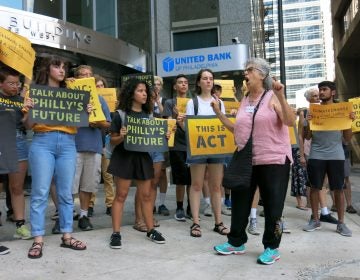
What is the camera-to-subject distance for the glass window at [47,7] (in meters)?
11.2

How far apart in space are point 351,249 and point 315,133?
1638mm

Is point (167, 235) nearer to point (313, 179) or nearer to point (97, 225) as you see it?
point (97, 225)

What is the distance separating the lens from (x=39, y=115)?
167 inches

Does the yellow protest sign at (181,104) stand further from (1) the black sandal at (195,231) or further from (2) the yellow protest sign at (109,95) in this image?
(1) the black sandal at (195,231)

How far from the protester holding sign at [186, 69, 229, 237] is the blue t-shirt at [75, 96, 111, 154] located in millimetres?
1039

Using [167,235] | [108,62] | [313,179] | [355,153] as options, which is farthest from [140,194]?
[355,153]

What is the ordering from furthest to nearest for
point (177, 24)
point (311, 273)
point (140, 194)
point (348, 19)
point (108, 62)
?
point (348, 19) < point (177, 24) < point (108, 62) < point (140, 194) < point (311, 273)

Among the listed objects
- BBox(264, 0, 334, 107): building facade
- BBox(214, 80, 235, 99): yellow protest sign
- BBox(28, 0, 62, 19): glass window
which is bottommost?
BBox(214, 80, 235, 99): yellow protest sign

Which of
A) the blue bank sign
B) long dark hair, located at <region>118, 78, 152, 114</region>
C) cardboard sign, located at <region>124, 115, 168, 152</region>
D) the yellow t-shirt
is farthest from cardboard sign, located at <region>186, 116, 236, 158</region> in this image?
the blue bank sign

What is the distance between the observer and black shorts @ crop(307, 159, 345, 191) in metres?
5.63

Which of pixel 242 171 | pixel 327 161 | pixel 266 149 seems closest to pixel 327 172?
pixel 327 161

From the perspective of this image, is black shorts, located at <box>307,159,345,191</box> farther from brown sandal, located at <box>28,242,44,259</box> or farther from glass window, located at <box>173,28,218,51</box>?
glass window, located at <box>173,28,218,51</box>

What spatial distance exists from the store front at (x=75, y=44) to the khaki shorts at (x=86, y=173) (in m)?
3.95

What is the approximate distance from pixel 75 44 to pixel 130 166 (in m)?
7.28
